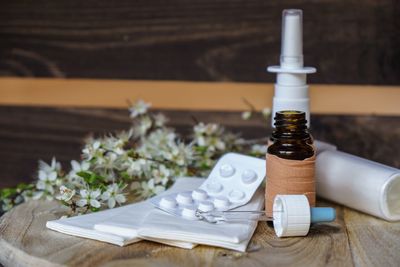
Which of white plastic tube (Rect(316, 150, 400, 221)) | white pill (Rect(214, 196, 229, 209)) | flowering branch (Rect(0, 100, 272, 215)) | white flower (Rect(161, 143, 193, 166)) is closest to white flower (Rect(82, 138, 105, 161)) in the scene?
flowering branch (Rect(0, 100, 272, 215))

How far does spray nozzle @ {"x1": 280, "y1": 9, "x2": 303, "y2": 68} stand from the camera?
0.98m

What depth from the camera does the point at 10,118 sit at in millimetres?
1432

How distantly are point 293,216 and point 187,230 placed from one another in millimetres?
130

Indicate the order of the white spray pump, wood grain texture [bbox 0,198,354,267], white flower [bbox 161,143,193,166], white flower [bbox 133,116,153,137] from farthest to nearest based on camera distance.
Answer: white flower [bbox 133,116,153,137] → white flower [bbox 161,143,193,166] → the white spray pump → wood grain texture [bbox 0,198,354,267]

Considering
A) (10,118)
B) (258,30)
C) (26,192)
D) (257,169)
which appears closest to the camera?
(257,169)

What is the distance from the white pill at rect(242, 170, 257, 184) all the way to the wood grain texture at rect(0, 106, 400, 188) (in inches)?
15.8

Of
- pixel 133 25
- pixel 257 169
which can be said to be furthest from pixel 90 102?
pixel 257 169

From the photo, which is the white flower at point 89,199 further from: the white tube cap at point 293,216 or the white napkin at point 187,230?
the white tube cap at point 293,216

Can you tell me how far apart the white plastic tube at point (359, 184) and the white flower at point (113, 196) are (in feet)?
0.94

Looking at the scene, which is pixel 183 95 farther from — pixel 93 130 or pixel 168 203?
pixel 168 203

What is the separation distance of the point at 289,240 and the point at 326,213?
57mm

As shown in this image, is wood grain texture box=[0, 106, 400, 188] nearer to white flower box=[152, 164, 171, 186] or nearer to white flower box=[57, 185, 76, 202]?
white flower box=[152, 164, 171, 186]

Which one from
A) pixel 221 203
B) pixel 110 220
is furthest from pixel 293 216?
pixel 110 220

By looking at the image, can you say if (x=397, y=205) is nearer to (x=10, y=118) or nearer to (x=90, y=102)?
(x=90, y=102)
